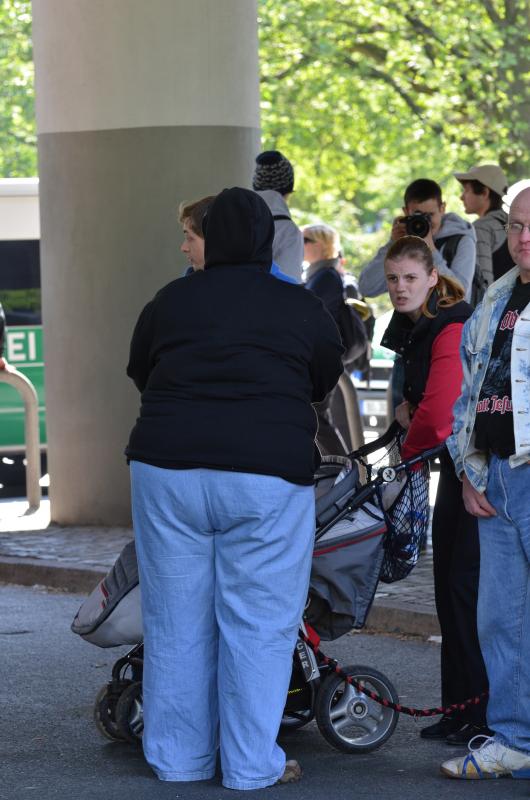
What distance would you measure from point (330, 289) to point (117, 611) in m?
5.15

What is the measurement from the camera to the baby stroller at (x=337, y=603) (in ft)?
18.7

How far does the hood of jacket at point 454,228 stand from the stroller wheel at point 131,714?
4.07 m

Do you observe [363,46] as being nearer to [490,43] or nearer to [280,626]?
[490,43]

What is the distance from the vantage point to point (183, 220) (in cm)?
672

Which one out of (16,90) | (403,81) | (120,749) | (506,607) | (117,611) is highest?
(403,81)

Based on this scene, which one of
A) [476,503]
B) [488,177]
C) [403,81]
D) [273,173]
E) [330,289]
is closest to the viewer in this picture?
[476,503]

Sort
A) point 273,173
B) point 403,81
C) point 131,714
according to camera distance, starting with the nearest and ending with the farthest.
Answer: point 131,714 < point 273,173 < point 403,81

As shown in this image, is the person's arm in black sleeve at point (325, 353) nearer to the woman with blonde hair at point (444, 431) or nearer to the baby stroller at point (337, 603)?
the baby stroller at point (337, 603)

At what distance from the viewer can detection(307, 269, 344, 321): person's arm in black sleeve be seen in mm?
10508

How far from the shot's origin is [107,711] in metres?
5.87

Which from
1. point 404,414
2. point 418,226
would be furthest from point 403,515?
point 418,226

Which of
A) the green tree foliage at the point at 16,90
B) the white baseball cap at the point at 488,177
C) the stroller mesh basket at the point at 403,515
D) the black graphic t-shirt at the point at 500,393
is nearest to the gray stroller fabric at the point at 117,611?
the stroller mesh basket at the point at 403,515

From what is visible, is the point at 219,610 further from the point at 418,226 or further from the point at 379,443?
the point at 418,226

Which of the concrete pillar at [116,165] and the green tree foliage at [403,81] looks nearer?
the concrete pillar at [116,165]
